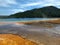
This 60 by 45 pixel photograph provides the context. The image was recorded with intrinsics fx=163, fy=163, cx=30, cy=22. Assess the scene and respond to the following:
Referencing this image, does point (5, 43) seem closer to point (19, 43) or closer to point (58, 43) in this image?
point (19, 43)

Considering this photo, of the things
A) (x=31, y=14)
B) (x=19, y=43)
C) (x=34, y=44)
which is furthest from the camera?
(x=31, y=14)

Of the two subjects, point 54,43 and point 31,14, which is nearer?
point 54,43

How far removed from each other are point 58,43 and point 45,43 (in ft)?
3.38

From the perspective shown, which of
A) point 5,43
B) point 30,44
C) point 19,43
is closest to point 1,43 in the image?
point 5,43

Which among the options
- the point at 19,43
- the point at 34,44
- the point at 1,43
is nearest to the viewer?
the point at 1,43

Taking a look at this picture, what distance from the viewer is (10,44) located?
10.8 m

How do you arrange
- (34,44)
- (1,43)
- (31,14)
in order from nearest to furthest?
(1,43), (34,44), (31,14)

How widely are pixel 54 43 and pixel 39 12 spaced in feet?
507

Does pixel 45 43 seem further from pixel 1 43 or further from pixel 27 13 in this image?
pixel 27 13

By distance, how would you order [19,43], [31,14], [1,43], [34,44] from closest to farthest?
1. [1,43]
2. [19,43]
3. [34,44]
4. [31,14]

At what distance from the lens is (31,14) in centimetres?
16025

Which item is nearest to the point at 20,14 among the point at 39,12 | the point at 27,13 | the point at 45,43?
the point at 27,13

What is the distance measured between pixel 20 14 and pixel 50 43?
153 m

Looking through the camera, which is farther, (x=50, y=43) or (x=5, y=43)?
(x=50, y=43)
